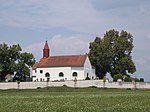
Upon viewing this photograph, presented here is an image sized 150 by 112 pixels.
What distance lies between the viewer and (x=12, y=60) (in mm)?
104562

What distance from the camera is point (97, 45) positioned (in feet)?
325

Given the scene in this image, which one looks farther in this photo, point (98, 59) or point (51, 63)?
point (51, 63)

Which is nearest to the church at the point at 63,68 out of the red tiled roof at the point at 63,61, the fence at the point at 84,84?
the red tiled roof at the point at 63,61

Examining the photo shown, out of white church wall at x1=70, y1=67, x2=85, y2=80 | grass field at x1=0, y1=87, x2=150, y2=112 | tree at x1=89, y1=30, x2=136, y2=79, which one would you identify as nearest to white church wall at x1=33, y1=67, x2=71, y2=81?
white church wall at x1=70, y1=67, x2=85, y2=80

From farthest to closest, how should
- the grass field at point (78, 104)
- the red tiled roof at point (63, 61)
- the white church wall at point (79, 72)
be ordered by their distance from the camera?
the red tiled roof at point (63, 61) → the white church wall at point (79, 72) → the grass field at point (78, 104)

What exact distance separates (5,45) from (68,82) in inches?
1069

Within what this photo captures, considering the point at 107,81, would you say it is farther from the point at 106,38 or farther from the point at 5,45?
the point at 5,45

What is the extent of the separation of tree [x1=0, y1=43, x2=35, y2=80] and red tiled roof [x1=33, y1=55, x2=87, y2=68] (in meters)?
13.8

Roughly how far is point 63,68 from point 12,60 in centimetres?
1835

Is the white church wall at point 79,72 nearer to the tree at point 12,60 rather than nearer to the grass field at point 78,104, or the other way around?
the tree at point 12,60

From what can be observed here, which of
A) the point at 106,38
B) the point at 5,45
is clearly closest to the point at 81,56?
the point at 106,38

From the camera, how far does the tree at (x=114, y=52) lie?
97.3 metres

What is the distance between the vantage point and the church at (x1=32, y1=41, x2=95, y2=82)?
371ft

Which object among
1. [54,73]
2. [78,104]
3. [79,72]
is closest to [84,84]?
[79,72]
